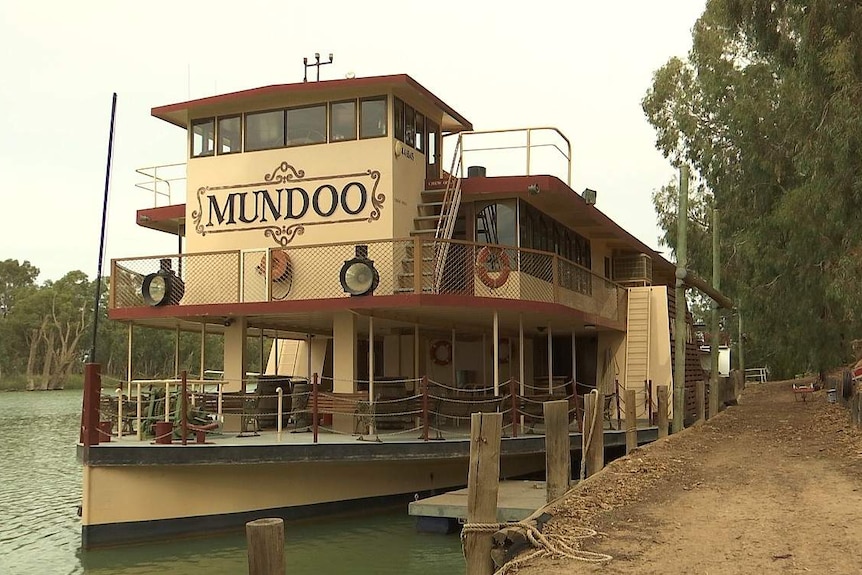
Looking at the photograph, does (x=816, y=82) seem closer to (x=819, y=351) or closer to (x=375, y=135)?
(x=375, y=135)

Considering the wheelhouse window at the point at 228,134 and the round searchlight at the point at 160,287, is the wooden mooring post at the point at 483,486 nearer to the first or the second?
the round searchlight at the point at 160,287

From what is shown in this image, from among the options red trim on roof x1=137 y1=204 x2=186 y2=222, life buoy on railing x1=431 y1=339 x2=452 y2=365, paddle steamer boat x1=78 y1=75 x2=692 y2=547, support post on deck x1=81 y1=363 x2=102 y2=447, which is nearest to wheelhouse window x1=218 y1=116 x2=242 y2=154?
paddle steamer boat x1=78 y1=75 x2=692 y2=547

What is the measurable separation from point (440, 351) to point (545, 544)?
10.6 m

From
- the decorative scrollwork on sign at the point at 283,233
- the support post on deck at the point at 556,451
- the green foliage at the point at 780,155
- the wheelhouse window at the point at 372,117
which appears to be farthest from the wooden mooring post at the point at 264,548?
the green foliage at the point at 780,155

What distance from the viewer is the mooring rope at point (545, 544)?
6719 millimetres

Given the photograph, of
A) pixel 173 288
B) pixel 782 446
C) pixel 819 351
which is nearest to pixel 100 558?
pixel 173 288

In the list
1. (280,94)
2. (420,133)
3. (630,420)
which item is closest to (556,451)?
(630,420)

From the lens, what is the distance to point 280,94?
13945mm

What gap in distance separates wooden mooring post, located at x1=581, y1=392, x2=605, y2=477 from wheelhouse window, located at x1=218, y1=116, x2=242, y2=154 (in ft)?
→ 24.9

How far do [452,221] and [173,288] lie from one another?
4.60m

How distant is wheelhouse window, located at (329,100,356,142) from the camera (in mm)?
13961

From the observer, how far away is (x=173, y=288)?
1355cm

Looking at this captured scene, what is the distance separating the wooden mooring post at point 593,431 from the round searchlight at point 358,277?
3.39 m

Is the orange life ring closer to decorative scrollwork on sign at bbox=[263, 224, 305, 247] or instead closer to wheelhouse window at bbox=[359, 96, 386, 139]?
wheelhouse window at bbox=[359, 96, 386, 139]
